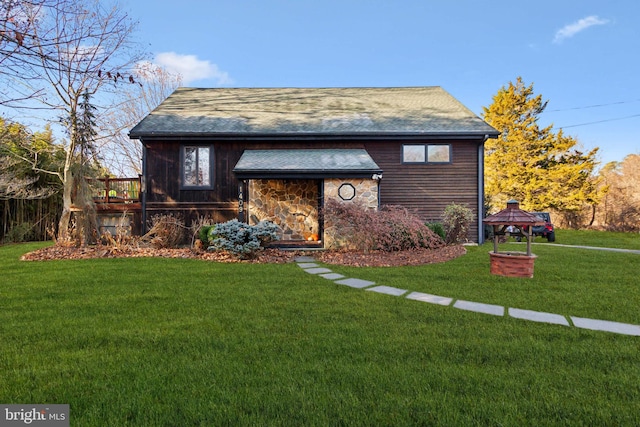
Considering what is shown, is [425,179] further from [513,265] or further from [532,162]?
[532,162]

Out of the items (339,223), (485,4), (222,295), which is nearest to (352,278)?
(222,295)

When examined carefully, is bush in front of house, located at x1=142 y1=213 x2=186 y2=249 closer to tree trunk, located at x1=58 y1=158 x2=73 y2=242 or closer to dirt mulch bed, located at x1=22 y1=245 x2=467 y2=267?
dirt mulch bed, located at x1=22 y1=245 x2=467 y2=267

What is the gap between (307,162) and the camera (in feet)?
35.2

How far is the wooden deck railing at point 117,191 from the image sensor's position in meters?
12.0

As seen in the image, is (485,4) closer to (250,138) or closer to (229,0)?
(229,0)

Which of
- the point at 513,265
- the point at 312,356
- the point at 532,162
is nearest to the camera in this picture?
the point at 312,356

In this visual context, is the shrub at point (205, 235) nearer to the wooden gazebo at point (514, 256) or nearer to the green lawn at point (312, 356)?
the green lawn at point (312, 356)

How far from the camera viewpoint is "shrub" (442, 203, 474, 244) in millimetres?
11133

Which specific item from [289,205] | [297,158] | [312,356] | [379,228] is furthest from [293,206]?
[312,356]

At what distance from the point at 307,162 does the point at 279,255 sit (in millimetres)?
3414

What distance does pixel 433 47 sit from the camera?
1762 cm

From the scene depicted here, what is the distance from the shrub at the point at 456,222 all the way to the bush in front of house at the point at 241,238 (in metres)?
6.30

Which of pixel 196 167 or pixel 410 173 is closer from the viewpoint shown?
pixel 196 167

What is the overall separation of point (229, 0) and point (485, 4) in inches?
433
